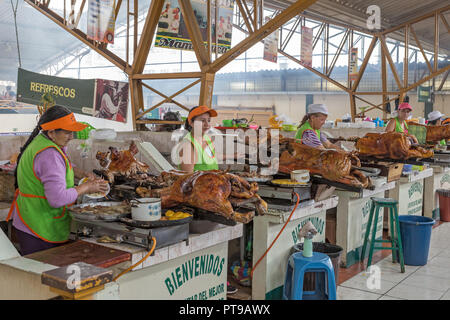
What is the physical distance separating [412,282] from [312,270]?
1.96 meters

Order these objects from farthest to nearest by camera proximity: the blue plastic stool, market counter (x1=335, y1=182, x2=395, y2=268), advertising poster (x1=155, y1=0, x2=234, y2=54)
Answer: advertising poster (x1=155, y1=0, x2=234, y2=54) → market counter (x1=335, y1=182, x2=395, y2=268) → the blue plastic stool

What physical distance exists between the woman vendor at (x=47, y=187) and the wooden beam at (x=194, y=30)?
477 cm

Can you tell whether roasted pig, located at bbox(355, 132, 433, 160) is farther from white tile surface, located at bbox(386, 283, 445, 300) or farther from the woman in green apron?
the woman in green apron

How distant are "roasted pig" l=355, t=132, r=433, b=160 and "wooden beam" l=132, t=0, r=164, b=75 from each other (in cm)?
413

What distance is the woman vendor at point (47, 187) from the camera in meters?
2.61

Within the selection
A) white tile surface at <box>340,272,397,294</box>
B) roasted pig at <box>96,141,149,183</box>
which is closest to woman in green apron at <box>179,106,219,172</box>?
roasted pig at <box>96,141,149,183</box>

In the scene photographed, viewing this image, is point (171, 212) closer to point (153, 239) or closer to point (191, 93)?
point (153, 239)

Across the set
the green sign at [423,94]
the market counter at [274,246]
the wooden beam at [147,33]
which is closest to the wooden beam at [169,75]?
the wooden beam at [147,33]

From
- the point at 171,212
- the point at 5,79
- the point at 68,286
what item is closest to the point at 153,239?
the point at 171,212

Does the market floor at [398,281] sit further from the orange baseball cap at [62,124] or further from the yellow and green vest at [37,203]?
the orange baseball cap at [62,124]

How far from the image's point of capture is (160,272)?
106 inches

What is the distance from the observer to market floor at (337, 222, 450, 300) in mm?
4625

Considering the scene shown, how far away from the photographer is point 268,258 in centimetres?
396

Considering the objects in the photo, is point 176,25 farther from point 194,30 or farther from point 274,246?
point 274,246
